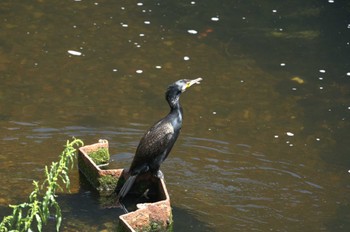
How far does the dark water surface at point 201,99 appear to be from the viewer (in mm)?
7891

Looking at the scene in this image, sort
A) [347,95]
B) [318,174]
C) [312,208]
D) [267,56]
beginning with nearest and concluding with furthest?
[312,208], [318,174], [347,95], [267,56]

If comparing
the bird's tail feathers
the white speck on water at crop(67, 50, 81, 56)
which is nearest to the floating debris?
the white speck on water at crop(67, 50, 81, 56)

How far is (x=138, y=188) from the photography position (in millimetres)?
7684

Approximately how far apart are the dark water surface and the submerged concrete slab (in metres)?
0.22

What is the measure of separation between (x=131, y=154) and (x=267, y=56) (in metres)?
3.32

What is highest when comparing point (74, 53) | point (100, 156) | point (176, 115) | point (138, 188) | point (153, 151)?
point (176, 115)

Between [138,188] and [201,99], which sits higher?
[138,188]

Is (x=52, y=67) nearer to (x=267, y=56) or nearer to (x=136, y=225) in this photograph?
(x=267, y=56)

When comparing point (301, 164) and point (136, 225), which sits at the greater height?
point (136, 225)

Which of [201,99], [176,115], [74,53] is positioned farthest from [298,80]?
[176,115]

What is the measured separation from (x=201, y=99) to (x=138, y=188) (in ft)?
8.35

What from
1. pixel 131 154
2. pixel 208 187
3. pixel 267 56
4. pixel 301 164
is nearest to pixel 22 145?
pixel 131 154

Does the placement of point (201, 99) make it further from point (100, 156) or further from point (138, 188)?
point (138, 188)

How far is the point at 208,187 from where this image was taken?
26.6ft
